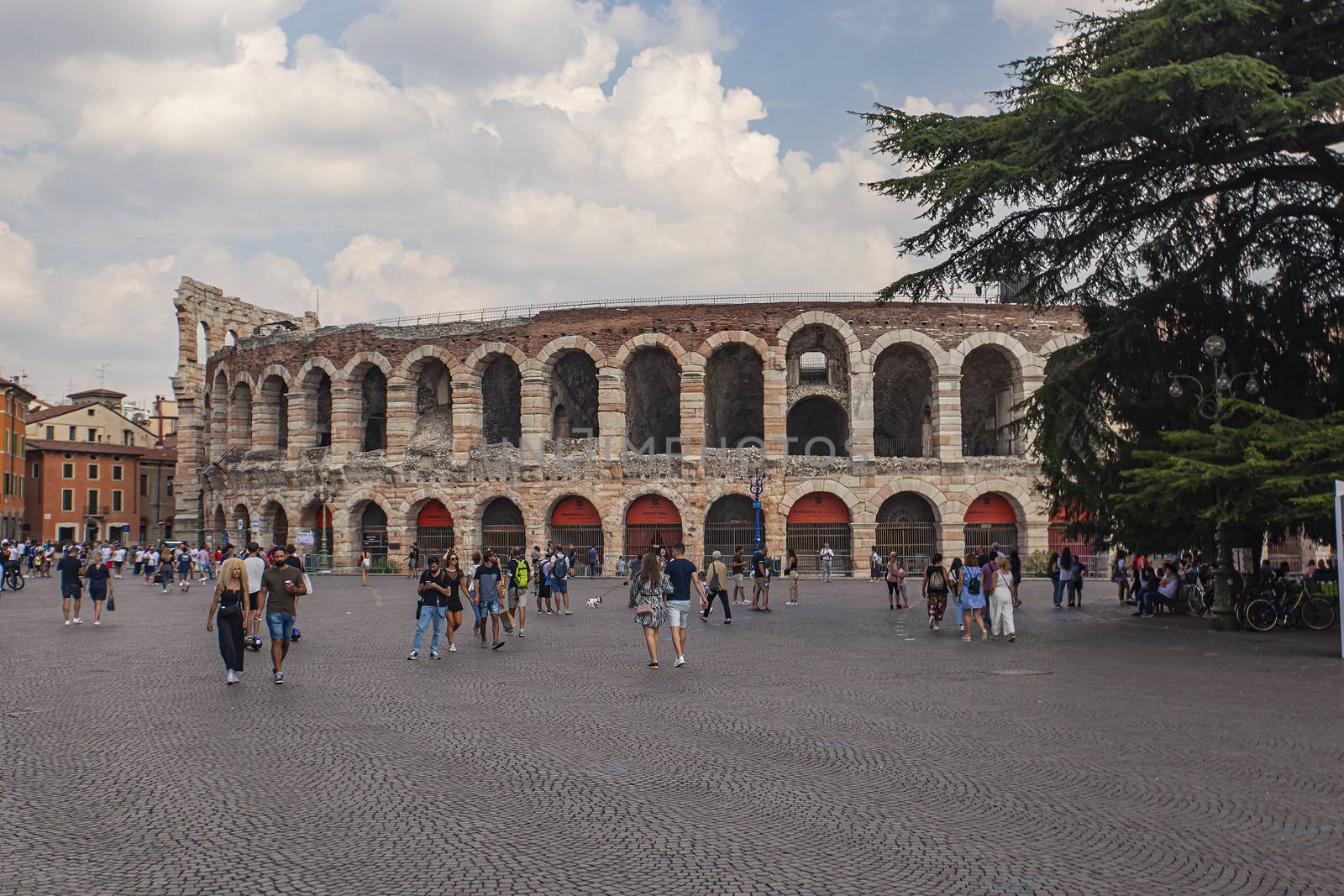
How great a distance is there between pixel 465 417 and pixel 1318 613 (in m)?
29.2

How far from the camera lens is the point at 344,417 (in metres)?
41.3

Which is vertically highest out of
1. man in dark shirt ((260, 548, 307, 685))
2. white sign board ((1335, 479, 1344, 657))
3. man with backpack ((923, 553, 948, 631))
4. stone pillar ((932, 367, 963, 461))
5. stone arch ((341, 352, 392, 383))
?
stone arch ((341, 352, 392, 383))

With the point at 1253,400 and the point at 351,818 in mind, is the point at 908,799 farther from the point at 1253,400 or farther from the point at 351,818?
the point at 1253,400

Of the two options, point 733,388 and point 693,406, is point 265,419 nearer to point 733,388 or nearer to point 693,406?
point 693,406

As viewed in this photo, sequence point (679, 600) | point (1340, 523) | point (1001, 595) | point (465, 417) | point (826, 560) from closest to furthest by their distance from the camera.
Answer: point (679, 600) < point (1340, 523) < point (1001, 595) < point (826, 560) < point (465, 417)

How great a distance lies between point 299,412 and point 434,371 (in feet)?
19.1

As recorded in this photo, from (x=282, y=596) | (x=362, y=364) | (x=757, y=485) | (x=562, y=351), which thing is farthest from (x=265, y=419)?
(x=282, y=596)

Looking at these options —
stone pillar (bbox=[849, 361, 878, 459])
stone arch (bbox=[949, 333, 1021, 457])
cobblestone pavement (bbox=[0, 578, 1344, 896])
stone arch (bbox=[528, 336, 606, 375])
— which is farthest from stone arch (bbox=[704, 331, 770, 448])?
cobblestone pavement (bbox=[0, 578, 1344, 896])

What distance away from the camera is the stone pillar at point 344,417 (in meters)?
41.2

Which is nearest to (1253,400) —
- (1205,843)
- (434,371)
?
(1205,843)

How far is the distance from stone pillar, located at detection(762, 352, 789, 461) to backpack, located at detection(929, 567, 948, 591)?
18.4m

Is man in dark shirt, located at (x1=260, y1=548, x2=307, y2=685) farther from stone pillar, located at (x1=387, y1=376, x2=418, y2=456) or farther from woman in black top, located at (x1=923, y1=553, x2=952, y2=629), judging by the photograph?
stone pillar, located at (x1=387, y1=376, x2=418, y2=456)

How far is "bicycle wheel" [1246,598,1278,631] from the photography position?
1756 centimetres

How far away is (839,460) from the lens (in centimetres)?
3700
